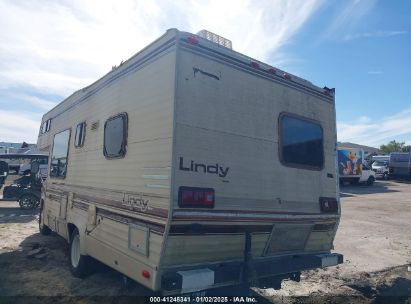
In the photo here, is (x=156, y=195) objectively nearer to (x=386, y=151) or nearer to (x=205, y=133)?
(x=205, y=133)

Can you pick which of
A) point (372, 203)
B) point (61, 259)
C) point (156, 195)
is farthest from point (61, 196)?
point (372, 203)

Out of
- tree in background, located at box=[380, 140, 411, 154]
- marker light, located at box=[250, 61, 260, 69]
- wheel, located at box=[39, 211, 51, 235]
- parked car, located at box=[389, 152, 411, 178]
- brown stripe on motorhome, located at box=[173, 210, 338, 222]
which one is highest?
tree in background, located at box=[380, 140, 411, 154]

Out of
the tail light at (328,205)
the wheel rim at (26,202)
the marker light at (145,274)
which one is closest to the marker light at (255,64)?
the tail light at (328,205)

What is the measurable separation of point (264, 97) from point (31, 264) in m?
5.59

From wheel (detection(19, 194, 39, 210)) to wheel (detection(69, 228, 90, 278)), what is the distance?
9.18 m

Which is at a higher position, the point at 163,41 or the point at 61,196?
the point at 163,41

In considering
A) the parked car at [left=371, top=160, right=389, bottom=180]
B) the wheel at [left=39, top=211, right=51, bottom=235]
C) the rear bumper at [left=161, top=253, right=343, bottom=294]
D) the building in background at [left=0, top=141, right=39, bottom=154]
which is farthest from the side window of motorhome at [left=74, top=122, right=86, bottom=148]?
the parked car at [left=371, top=160, right=389, bottom=180]

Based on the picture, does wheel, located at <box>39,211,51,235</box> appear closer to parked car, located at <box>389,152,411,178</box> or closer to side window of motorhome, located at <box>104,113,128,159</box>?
side window of motorhome, located at <box>104,113,128,159</box>

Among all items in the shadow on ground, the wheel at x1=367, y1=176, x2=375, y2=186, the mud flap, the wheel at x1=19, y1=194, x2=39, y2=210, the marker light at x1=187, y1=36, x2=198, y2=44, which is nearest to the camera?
the mud flap

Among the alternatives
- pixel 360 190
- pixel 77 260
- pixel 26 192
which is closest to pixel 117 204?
pixel 77 260

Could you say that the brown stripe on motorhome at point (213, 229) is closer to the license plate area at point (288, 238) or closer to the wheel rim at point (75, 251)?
the license plate area at point (288, 238)

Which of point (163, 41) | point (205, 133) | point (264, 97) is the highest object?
point (163, 41)

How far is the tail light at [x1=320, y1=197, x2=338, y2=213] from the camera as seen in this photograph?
5281 mm

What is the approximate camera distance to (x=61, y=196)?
7.21 metres
